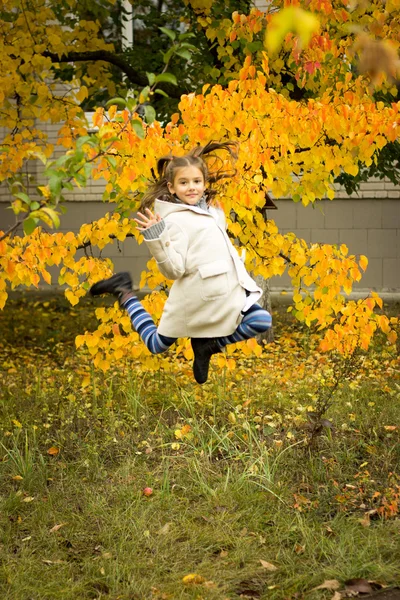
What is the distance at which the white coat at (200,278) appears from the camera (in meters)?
3.45

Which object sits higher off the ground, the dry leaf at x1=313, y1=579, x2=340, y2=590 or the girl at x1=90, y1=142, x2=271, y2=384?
the girl at x1=90, y1=142, x2=271, y2=384

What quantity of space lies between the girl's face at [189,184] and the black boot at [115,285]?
0.53m

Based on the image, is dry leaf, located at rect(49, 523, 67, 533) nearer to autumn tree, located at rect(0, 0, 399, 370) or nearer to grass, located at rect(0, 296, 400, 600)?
grass, located at rect(0, 296, 400, 600)

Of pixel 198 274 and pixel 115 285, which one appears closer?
pixel 198 274

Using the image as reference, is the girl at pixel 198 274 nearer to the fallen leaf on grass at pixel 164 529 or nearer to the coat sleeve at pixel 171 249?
the coat sleeve at pixel 171 249

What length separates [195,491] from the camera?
171 inches

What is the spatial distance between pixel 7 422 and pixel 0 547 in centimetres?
166

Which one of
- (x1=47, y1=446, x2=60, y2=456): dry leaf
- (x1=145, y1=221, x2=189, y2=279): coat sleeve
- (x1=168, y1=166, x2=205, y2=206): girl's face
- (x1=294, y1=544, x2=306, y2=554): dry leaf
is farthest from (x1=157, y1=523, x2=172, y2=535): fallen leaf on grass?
(x1=168, y1=166, x2=205, y2=206): girl's face

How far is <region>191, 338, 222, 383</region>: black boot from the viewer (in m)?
3.63

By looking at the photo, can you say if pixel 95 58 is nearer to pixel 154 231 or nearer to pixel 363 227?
pixel 154 231

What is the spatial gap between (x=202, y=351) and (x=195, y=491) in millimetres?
1079

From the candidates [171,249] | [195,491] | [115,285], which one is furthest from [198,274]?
[195,491]

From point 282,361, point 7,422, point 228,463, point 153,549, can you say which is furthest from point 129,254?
point 153,549

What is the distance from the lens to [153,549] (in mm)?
3807
